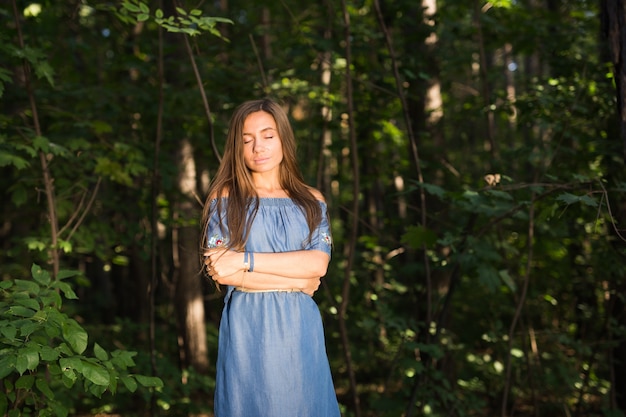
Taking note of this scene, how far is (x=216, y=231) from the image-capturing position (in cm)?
214

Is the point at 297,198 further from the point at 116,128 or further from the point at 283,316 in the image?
the point at 116,128

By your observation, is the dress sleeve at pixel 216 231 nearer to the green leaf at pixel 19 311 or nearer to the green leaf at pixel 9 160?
the green leaf at pixel 19 311

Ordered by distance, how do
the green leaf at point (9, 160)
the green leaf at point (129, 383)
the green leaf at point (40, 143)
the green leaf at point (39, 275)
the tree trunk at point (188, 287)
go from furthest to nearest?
the tree trunk at point (188, 287), the green leaf at point (40, 143), the green leaf at point (9, 160), the green leaf at point (39, 275), the green leaf at point (129, 383)

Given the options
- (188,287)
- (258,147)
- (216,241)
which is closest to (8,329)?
(216,241)

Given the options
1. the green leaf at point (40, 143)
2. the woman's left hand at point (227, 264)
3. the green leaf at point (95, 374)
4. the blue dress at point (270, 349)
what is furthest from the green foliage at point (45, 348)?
the green leaf at point (40, 143)

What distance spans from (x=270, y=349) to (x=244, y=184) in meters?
0.62

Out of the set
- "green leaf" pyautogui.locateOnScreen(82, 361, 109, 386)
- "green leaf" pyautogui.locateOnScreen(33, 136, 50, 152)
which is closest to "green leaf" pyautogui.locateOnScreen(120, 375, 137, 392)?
"green leaf" pyautogui.locateOnScreen(82, 361, 109, 386)

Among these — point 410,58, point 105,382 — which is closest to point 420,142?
point 410,58

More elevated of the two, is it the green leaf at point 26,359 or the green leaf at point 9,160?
the green leaf at point 9,160

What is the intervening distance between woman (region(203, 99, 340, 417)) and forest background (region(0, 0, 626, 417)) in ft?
1.68

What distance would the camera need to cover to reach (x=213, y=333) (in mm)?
8094

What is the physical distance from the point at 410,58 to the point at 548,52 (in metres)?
1.41

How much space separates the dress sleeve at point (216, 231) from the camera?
2.12 meters

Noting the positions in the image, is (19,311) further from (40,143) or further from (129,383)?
(40,143)
